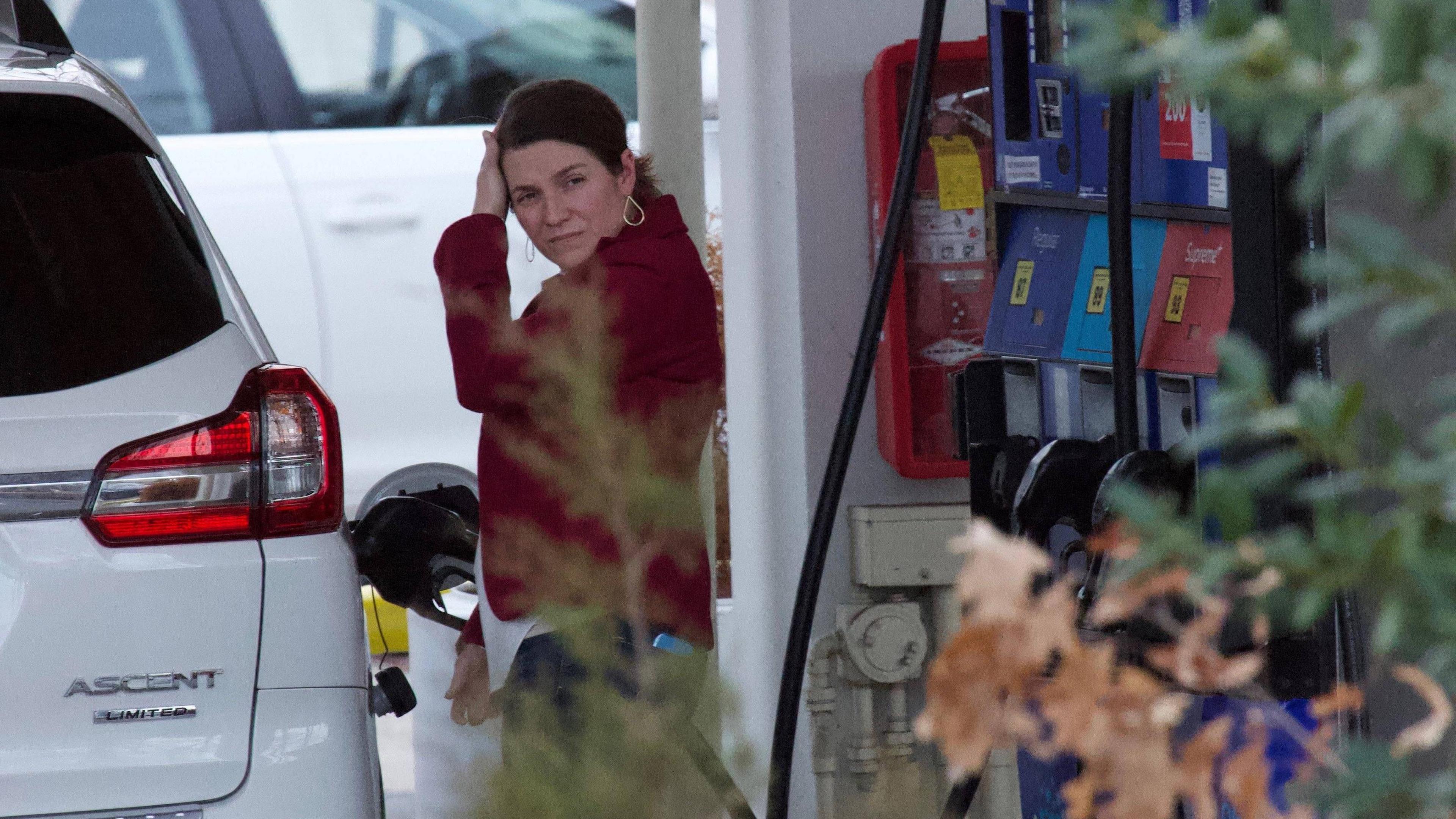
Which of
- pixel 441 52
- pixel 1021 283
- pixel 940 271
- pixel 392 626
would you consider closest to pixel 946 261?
pixel 940 271

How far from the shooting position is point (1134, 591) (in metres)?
0.57

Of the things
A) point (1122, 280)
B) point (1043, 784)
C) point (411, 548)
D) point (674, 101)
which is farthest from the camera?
point (674, 101)

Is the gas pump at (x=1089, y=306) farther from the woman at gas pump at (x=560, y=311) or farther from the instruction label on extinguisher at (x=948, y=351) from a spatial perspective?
the instruction label on extinguisher at (x=948, y=351)

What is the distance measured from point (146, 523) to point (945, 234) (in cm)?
191

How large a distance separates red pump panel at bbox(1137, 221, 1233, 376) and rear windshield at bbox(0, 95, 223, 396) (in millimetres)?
1294

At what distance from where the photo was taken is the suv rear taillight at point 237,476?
83.4 inches

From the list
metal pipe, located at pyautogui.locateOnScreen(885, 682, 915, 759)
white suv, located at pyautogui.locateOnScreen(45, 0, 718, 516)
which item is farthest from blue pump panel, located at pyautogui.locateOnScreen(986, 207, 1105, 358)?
white suv, located at pyautogui.locateOnScreen(45, 0, 718, 516)

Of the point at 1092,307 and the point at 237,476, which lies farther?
the point at 1092,307

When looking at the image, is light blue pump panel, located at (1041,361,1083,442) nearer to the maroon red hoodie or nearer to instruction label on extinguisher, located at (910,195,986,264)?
the maroon red hoodie

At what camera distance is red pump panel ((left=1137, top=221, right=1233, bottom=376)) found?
2.21 m

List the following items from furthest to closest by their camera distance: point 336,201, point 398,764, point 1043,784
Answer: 1. point 336,201
2. point 398,764
3. point 1043,784

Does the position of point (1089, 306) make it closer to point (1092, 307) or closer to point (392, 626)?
point (1092, 307)

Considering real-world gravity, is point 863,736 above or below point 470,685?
below

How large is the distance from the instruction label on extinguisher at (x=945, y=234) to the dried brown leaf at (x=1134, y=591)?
117 inches
